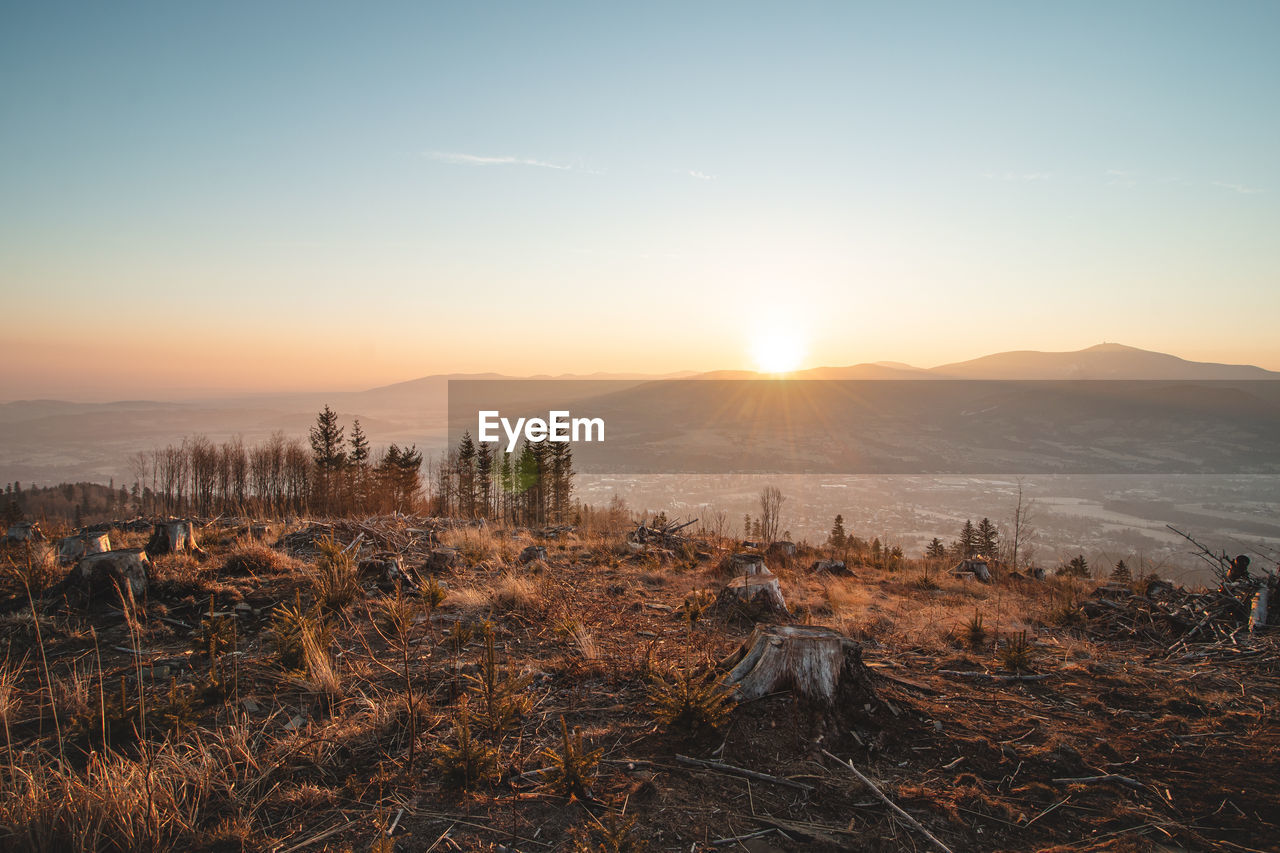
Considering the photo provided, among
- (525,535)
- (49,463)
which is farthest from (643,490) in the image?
(49,463)

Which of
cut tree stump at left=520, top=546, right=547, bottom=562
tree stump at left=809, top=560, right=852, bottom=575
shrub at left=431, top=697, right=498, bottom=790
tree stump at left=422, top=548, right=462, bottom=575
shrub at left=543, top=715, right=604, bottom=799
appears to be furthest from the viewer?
tree stump at left=809, top=560, right=852, bottom=575

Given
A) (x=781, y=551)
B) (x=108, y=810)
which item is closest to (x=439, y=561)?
(x=108, y=810)

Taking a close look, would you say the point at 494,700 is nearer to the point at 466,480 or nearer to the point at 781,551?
the point at 781,551

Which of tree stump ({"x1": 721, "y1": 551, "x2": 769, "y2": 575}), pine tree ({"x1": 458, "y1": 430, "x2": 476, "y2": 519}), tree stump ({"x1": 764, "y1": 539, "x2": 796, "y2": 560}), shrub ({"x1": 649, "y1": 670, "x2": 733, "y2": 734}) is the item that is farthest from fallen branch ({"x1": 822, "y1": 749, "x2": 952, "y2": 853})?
pine tree ({"x1": 458, "y1": 430, "x2": 476, "y2": 519})

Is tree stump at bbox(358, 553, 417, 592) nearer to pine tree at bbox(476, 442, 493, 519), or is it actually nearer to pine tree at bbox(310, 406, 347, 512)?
pine tree at bbox(310, 406, 347, 512)

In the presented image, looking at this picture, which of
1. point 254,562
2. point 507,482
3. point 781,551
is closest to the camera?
point 254,562

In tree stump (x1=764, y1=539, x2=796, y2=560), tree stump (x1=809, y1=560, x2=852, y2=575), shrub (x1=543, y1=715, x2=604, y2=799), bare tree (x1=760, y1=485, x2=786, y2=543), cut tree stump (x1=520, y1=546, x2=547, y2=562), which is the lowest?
bare tree (x1=760, y1=485, x2=786, y2=543)

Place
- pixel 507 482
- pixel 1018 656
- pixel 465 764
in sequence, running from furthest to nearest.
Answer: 1. pixel 507 482
2. pixel 1018 656
3. pixel 465 764
